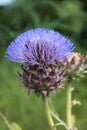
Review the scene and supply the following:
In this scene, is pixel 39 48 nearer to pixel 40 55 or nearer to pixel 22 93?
pixel 40 55

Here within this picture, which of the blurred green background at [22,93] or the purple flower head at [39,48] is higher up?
the blurred green background at [22,93]

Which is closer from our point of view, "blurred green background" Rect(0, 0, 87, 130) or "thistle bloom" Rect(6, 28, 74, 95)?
"thistle bloom" Rect(6, 28, 74, 95)

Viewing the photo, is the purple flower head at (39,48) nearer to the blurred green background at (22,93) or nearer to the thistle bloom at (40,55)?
the thistle bloom at (40,55)

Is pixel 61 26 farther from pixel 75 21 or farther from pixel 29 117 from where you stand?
pixel 75 21

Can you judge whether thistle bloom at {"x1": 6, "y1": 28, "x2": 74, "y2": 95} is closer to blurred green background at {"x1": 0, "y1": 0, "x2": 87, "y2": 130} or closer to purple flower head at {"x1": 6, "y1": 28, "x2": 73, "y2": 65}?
purple flower head at {"x1": 6, "y1": 28, "x2": 73, "y2": 65}

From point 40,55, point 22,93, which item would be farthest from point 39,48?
point 22,93

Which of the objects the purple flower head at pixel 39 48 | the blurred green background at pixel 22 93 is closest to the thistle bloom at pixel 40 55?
the purple flower head at pixel 39 48

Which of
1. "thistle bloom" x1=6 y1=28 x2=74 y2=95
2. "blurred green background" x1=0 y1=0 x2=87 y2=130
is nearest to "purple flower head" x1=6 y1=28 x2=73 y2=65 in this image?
"thistle bloom" x1=6 y1=28 x2=74 y2=95

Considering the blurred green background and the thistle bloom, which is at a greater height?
the blurred green background
